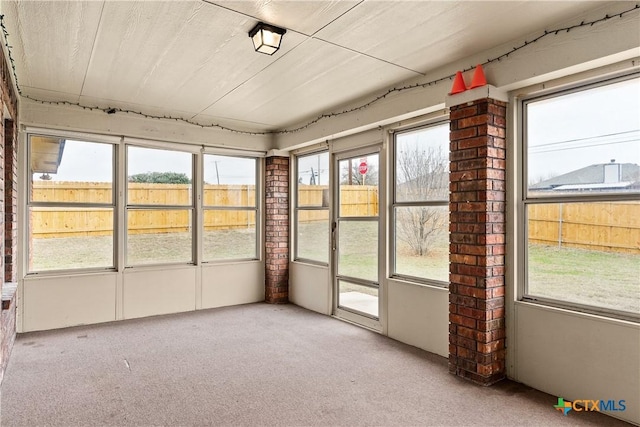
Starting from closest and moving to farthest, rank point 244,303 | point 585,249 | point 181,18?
point 181,18
point 585,249
point 244,303

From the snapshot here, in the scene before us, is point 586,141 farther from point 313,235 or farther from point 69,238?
point 69,238

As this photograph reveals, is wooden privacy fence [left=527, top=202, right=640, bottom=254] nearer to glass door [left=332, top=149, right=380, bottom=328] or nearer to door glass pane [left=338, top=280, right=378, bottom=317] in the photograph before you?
glass door [left=332, top=149, right=380, bottom=328]

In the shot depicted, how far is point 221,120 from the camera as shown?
17.6 feet

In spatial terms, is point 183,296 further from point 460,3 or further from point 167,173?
point 460,3

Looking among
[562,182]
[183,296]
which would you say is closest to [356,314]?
[183,296]

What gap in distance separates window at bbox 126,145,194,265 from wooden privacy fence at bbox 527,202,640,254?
167 inches

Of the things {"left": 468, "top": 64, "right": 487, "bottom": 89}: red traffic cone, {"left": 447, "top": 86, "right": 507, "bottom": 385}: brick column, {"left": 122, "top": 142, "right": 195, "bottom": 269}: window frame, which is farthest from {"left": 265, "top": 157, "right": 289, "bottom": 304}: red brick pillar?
{"left": 468, "top": 64, "right": 487, "bottom": 89}: red traffic cone

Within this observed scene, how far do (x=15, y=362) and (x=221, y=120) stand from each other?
3.43 m

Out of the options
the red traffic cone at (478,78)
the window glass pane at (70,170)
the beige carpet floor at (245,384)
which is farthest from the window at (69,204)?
the red traffic cone at (478,78)

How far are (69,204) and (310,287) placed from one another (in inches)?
124

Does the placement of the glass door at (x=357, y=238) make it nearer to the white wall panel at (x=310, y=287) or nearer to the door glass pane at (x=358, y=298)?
the door glass pane at (x=358, y=298)

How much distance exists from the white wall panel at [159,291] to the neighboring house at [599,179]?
4.35 metres

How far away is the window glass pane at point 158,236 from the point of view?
5.12m

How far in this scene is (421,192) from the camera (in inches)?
160
